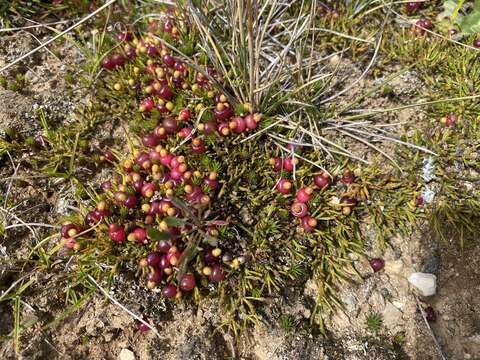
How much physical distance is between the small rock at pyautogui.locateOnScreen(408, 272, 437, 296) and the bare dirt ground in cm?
6

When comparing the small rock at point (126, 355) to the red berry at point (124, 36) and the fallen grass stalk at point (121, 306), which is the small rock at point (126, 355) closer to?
the fallen grass stalk at point (121, 306)

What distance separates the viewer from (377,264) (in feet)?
10.5

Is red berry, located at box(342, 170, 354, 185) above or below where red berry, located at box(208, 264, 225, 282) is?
above

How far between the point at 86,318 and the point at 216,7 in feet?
9.97

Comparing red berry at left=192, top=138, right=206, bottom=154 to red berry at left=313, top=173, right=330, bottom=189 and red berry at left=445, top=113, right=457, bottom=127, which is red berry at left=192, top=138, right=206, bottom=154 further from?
red berry at left=445, top=113, right=457, bottom=127

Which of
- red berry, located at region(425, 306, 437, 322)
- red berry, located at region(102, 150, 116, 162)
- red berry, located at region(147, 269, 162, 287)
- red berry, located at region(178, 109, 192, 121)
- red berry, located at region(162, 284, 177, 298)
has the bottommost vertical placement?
red berry, located at region(425, 306, 437, 322)

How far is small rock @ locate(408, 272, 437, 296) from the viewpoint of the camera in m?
3.13

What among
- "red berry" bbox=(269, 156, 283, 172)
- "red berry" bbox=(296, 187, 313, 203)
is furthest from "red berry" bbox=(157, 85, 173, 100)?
"red berry" bbox=(296, 187, 313, 203)

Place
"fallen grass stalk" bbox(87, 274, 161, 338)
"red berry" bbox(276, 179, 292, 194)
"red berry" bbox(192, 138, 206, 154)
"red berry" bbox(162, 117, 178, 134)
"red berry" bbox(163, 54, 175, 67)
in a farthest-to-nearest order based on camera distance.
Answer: "red berry" bbox(163, 54, 175, 67), "red berry" bbox(162, 117, 178, 134), "red berry" bbox(192, 138, 206, 154), "red berry" bbox(276, 179, 292, 194), "fallen grass stalk" bbox(87, 274, 161, 338)

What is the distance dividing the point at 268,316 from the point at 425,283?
4.24ft

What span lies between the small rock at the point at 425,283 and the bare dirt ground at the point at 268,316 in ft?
0.21

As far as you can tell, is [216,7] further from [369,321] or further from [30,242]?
[369,321]

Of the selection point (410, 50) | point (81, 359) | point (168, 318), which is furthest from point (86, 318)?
point (410, 50)

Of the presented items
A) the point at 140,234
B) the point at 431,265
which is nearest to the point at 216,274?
the point at 140,234
